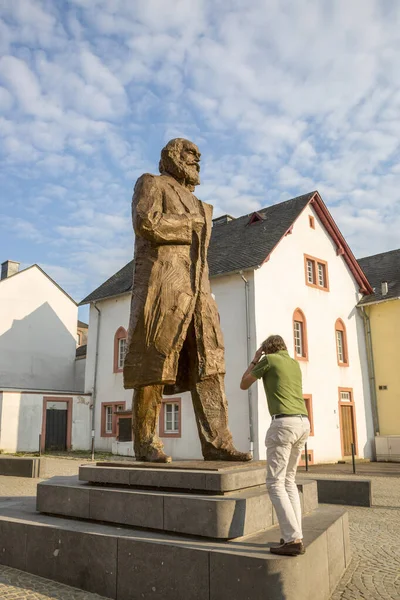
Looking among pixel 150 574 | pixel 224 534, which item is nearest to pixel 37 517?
pixel 150 574

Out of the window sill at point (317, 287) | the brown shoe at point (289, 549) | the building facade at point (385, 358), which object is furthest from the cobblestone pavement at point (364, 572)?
the building facade at point (385, 358)

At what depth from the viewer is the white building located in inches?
933

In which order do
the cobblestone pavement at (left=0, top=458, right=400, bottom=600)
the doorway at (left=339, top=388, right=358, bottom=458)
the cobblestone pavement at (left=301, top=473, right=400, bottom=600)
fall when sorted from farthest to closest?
the doorway at (left=339, top=388, right=358, bottom=458)
the cobblestone pavement at (left=301, top=473, right=400, bottom=600)
the cobblestone pavement at (left=0, top=458, right=400, bottom=600)

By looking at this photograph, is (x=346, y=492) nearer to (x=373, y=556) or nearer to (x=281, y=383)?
(x=373, y=556)

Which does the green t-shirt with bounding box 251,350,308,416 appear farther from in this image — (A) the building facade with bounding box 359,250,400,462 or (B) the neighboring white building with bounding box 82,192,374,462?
(A) the building facade with bounding box 359,250,400,462

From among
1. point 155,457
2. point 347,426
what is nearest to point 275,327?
point 347,426

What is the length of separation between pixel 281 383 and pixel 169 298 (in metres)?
1.80

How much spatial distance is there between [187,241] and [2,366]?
25.3 metres

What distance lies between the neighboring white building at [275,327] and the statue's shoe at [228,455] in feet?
42.9

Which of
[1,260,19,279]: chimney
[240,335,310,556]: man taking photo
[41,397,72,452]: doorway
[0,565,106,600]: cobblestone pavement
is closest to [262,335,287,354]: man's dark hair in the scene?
[240,335,310,556]: man taking photo

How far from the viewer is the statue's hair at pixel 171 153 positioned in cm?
609

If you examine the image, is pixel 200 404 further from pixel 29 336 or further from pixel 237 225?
pixel 29 336

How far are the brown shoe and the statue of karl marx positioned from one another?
5.28 ft

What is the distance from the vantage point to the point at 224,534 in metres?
3.91
